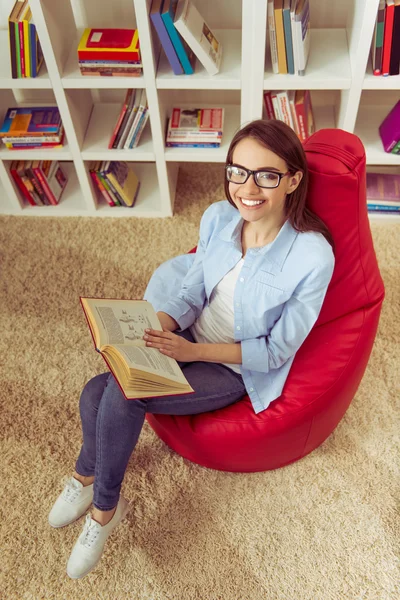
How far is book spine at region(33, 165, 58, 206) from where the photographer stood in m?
2.51

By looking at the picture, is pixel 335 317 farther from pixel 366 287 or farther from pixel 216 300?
pixel 216 300

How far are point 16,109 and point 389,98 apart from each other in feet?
5.25

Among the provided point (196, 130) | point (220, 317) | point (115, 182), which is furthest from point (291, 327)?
point (115, 182)

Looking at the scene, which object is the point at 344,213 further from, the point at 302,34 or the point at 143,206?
the point at 143,206

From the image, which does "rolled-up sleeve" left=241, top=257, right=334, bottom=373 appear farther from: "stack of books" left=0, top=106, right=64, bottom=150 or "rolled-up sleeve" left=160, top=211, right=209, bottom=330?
"stack of books" left=0, top=106, right=64, bottom=150

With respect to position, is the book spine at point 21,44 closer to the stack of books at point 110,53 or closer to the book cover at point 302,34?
the stack of books at point 110,53

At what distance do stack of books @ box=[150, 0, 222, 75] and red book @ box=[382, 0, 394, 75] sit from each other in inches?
23.0

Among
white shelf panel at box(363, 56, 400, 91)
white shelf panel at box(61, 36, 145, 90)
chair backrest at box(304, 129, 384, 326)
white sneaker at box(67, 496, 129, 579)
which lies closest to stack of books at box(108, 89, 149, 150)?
white shelf panel at box(61, 36, 145, 90)

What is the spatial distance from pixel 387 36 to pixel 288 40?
330 millimetres

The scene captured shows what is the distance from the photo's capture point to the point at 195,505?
1.78m

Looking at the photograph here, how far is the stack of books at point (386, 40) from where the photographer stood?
190 cm

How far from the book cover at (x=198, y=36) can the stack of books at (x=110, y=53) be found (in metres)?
0.20

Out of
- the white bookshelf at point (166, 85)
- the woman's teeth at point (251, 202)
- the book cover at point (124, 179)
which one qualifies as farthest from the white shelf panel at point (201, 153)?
the woman's teeth at point (251, 202)

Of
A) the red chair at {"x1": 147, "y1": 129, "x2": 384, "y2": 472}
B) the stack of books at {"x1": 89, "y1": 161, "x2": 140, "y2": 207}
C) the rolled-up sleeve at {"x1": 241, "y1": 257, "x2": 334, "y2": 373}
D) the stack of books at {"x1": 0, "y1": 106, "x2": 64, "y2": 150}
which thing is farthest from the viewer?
the stack of books at {"x1": 89, "y1": 161, "x2": 140, "y2": 207}
